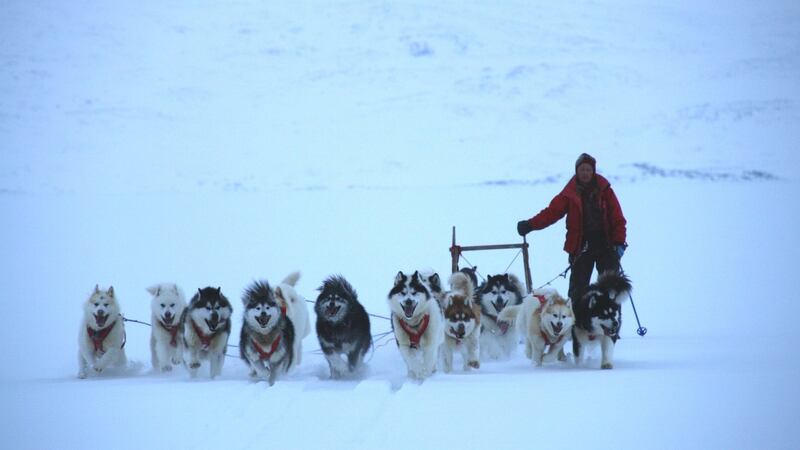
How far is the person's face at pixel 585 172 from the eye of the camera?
19.9 feet

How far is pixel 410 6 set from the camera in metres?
38.6

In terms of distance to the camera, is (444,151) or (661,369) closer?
(661,369)

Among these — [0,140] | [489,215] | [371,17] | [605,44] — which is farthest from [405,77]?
[489,215]

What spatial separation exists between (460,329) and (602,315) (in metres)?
0.94

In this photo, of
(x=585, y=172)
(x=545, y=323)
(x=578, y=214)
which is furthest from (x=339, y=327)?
(x=585, y=172)

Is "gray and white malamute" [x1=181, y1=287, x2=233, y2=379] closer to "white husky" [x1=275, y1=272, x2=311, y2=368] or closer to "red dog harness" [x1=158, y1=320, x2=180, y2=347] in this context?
"red dog harness" [x1=158, y1=320, x2=180, y2=347]

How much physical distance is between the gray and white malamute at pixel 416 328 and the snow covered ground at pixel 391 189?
217 mm

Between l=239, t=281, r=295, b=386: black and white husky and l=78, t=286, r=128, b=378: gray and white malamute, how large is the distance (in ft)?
3.56

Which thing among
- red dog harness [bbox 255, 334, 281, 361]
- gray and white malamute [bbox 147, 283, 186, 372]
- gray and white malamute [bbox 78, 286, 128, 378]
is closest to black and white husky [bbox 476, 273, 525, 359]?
red dog harness [bbox 255, 334, 281, 361]

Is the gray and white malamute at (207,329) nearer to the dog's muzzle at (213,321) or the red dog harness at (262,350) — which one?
the dog's muzzle at (213,321)

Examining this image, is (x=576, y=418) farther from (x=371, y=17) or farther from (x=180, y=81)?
(x=371, y=17)

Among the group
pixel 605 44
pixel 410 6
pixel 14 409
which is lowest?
pixel 14 409

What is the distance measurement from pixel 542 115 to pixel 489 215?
14230 millimetres

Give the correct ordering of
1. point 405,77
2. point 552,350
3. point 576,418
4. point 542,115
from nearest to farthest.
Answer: point 576,418 → point 552,350 → point 542,115 → point 405,77
